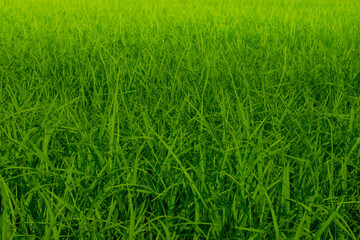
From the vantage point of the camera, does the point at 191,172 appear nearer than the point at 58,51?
Yes

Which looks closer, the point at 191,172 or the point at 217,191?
the point at 217,191

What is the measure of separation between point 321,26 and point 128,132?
2.98 meters

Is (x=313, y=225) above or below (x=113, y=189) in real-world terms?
below

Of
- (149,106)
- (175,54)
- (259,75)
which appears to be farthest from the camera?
(175,54)

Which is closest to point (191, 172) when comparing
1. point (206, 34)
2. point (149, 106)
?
point (149, 106)

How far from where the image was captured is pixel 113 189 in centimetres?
113

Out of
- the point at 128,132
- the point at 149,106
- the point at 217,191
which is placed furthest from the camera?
the point at 149,106

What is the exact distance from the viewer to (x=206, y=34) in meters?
3.56

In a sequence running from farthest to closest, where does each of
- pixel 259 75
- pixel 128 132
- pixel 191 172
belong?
pixel 259 75, pixel 128 132, pixel 191 172

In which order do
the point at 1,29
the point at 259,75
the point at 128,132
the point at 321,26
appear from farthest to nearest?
Answer: 1. the point at 321,26
2. the point at 1,29
3. the point at 259,75
4. the point at 128,132

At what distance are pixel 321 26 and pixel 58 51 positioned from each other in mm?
2440

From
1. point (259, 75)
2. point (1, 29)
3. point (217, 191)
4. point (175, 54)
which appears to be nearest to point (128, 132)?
point (217, 191)

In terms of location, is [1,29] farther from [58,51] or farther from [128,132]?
[128,132]

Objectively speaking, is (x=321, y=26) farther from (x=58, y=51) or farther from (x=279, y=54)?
(x=58, y=51)
